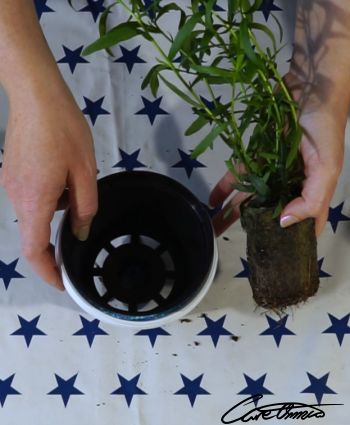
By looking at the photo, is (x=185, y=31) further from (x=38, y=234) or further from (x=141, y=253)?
(x=141, y=253)

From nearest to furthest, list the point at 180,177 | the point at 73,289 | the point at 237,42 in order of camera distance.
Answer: the point at 237,42 < the point at 73,289 < the point at 180,177

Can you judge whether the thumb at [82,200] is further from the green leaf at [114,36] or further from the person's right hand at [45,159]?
the green leaf at [114,36]

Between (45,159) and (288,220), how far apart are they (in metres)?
0.24

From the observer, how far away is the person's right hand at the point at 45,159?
1.87ft

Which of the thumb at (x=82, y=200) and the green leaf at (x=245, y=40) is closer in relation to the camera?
the green leaf at (x=245, y=40)

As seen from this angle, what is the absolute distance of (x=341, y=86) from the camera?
68 cm

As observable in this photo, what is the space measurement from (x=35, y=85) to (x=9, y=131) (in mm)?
54

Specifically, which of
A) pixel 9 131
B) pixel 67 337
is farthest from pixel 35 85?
pixel 67 337

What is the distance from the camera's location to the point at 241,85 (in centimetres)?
58

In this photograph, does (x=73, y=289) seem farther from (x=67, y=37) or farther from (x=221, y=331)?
(x=67, y=37)

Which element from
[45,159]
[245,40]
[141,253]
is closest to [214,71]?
[245,40]

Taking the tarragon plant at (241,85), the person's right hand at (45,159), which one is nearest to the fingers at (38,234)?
the person's right hand at (45,159)
